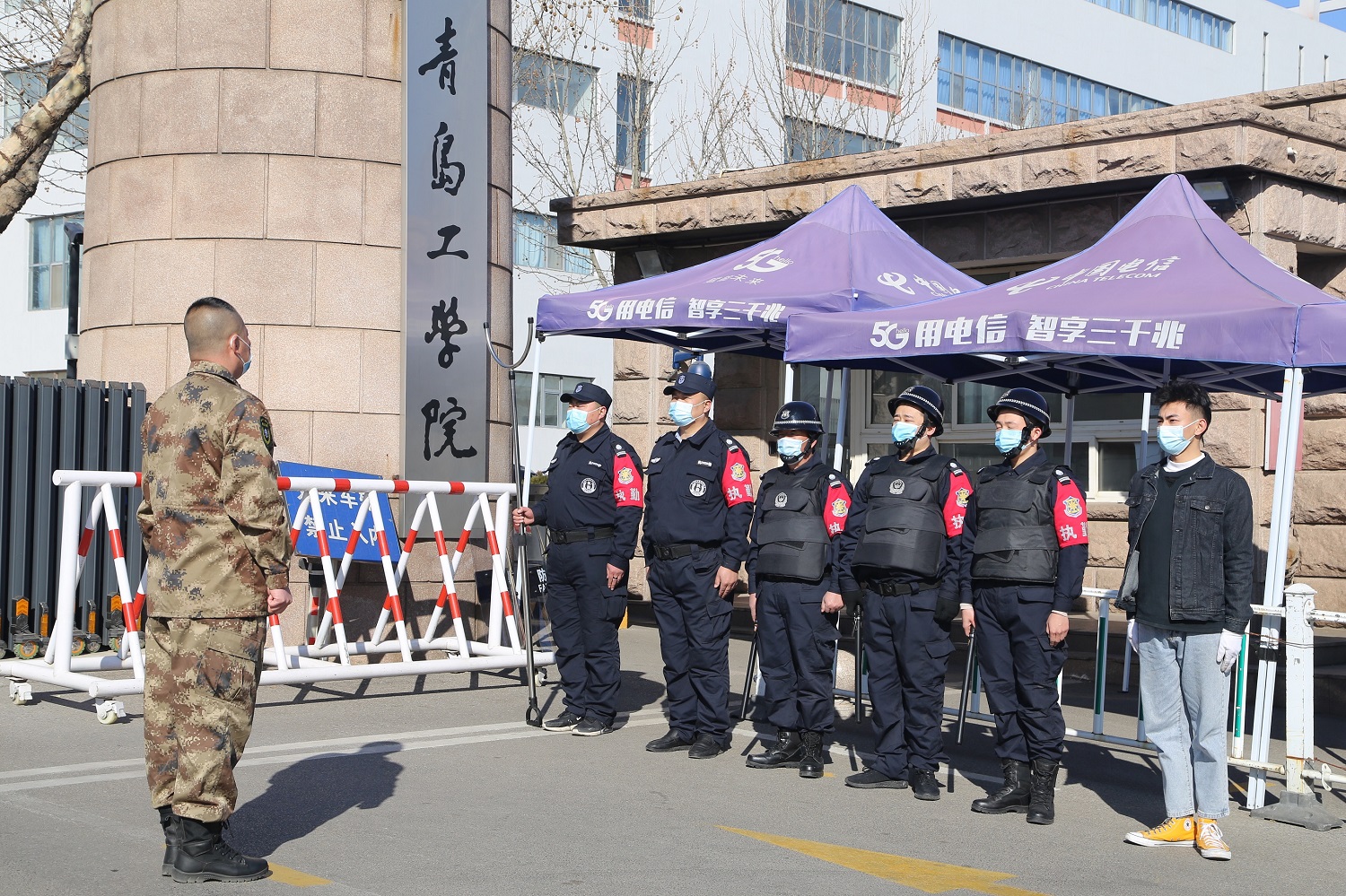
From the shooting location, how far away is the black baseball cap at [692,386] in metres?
8.85

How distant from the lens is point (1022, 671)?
7426 millimetres

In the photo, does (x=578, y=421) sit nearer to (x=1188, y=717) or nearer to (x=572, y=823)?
(x=572, y=823)

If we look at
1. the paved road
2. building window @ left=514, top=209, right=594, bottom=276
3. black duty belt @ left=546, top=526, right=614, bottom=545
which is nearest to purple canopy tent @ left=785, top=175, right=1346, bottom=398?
black duty belt @ left=546, top=526, right=614, bottom=545

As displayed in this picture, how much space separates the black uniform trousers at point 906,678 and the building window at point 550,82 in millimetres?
21384

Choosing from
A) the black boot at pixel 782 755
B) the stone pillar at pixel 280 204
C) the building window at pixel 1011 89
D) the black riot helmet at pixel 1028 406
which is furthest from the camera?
the building window at pixel 1011 89

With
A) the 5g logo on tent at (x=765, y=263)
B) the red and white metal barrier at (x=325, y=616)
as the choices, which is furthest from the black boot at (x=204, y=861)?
the 5g logo on tent at (x=765, y=263)

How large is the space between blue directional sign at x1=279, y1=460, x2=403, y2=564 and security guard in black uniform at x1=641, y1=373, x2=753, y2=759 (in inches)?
107

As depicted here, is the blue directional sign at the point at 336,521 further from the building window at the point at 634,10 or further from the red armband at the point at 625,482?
the building window at the point at 634,10

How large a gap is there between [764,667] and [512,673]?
3.55 m

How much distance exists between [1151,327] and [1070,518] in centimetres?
100

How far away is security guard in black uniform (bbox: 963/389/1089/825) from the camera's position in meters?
7.36

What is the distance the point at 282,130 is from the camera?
11688mm

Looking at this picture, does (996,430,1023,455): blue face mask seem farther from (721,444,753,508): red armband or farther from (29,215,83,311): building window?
(29,215,83,311): building window

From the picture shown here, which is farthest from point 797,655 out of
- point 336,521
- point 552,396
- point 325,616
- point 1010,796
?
point 552,396
